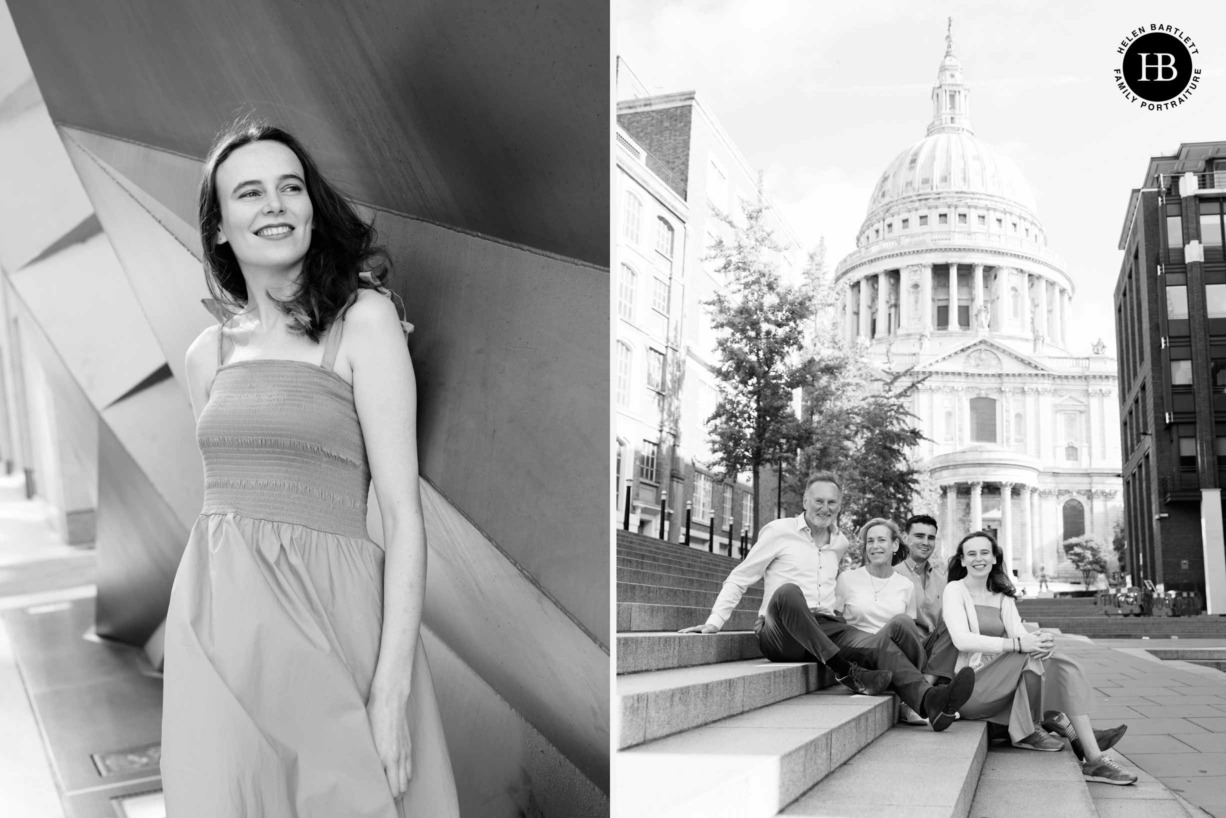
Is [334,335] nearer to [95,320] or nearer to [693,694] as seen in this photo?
[95,320]

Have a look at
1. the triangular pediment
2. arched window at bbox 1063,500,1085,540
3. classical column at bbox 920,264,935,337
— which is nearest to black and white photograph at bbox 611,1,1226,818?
arched window at bbox 1063,500,1085,540

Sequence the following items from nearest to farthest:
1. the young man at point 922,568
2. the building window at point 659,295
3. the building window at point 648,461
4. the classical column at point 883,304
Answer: the young man at point 922,568
the building window at point 648,461
the building window at point 659,295
the classical column at point 883,304

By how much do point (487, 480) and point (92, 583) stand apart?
1.32 meters

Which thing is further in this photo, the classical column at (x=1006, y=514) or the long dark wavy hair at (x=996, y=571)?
the classical column at (x=1006, y=514)

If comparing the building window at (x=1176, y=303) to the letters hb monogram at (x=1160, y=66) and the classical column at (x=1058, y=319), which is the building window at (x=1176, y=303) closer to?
Answer: the letters hb monogram at (x=1160, y=66)

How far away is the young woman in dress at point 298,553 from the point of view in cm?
142

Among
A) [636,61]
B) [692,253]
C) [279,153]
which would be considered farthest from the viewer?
[692,253]

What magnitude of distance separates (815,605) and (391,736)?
4365 mm

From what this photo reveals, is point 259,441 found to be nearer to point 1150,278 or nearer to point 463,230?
point 463,230

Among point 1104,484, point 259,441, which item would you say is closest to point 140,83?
point 259,441

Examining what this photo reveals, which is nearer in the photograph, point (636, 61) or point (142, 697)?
point (142, 697)

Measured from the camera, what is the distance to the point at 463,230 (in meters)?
2.09

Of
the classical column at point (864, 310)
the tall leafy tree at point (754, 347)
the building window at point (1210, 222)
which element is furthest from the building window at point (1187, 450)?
the classical column at point (864, 310)

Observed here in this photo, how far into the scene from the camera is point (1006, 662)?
16.9ft
